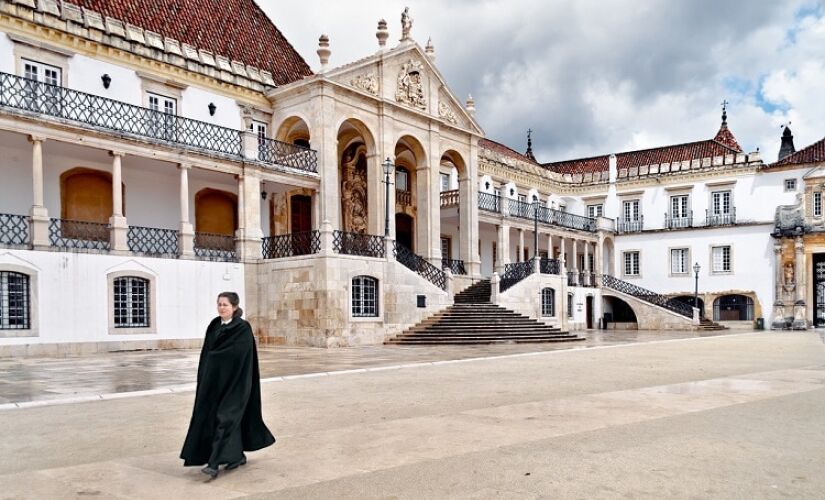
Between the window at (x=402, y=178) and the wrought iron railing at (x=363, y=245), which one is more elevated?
the window at (x=402, y=178)

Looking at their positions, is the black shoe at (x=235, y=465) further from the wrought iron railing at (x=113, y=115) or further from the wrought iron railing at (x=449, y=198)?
the wrought iron railing at (x=449, y=198)

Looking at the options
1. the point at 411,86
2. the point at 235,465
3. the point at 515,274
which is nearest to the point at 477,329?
the point at 515,274

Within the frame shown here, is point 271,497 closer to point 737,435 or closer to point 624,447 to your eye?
point 624,447

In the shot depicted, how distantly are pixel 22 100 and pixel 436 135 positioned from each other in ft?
47.0

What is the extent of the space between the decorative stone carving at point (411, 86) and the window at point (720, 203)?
20.5 m

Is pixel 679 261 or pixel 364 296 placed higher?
pixel 679 261

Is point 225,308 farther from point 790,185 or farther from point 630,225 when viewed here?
point 630,225

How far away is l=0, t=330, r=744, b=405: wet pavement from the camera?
979cm

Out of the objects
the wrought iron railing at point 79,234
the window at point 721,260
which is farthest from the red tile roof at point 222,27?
the window at point 721,260

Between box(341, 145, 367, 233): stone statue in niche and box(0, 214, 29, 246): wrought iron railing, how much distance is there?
1157 centimetres

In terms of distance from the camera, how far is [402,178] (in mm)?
29547

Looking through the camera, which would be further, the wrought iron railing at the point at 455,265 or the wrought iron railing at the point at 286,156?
the wrought iron railing at the point at 455,265

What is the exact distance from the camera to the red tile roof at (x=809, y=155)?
3566 centimetres

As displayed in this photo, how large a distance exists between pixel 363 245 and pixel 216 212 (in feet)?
16.2
